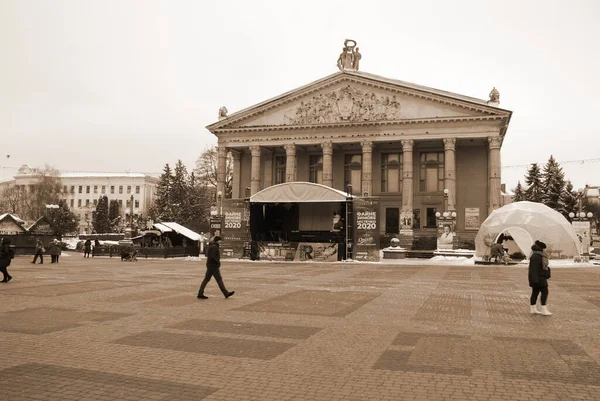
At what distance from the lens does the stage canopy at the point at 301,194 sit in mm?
35500

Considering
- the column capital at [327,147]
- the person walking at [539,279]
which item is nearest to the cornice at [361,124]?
the column capital at [327,147]

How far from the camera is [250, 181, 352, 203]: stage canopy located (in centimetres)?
3550

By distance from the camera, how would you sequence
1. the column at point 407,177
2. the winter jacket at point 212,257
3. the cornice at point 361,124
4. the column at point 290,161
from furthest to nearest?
1. the column at point 290,161
2. the column at point 407,177
3. the cornice at point 361,124
4. the winter jacket at point 212,257

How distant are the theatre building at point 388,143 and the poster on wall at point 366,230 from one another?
1503 centimetres

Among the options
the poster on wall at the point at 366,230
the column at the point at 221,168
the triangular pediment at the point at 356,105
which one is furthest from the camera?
the column at the point at 221,168

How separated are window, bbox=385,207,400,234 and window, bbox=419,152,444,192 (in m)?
3.84

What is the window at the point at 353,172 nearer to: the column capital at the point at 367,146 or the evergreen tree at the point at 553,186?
the column capital at the point at 367,146

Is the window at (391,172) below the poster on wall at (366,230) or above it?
above

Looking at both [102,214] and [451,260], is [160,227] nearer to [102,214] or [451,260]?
[451,260]

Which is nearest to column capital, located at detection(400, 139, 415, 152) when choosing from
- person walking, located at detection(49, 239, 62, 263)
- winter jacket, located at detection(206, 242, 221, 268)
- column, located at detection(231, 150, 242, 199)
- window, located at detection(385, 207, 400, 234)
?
window, located at detection(385, 207, 400, 234)

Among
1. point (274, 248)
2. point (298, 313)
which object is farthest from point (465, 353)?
point (274, 248)

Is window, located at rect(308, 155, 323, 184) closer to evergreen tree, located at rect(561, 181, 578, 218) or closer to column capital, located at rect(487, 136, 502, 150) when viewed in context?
column capital, located at rect(487, 136, 502, 150)

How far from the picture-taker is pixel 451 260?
1481 inches

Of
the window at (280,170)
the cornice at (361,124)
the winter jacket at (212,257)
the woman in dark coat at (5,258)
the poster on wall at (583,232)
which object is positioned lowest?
the woman in dark coat at (5,258)
